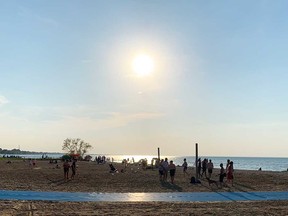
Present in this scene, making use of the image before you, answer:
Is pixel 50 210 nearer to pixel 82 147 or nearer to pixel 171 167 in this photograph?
pixel 171 167

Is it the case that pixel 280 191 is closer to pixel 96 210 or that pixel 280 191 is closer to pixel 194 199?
pixel 194 199

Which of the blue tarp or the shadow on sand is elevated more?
the shadow on sand

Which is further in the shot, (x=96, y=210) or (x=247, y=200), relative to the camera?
(x=247, y=200)

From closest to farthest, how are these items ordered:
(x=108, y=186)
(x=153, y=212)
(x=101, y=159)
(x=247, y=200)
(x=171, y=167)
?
(x=153, y=212), (x=247, y=200), (x=108, y=186), (x=171, y=167), (x=101, y=159)

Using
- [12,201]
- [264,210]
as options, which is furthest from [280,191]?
[12,201]

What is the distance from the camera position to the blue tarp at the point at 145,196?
59.4 ft

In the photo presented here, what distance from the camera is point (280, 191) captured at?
22.6m

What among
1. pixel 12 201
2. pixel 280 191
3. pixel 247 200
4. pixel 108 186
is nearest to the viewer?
pixel 12 201

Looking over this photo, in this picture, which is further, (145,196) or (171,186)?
(171,186)

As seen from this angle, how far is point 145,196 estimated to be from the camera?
19.6m

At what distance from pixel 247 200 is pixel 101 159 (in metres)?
53.9

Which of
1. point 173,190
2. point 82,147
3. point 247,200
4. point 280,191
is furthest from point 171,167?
point 82,147

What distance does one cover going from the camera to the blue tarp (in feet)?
59.4

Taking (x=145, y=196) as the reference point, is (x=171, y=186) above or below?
above
